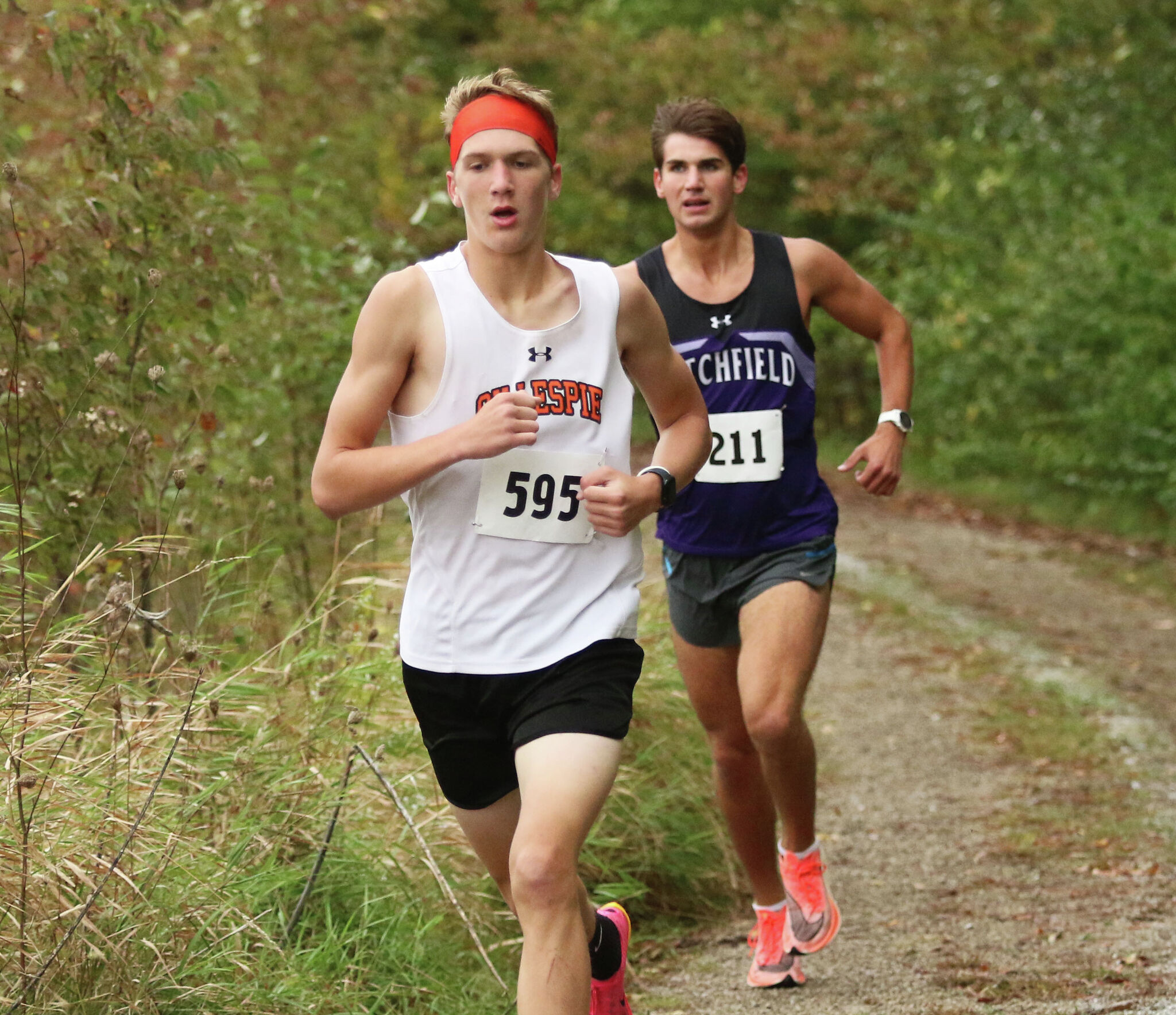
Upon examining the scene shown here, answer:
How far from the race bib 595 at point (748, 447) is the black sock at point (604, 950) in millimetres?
1396

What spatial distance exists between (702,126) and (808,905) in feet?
7.25

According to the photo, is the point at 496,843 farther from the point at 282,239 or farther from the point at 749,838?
the point at 282,239

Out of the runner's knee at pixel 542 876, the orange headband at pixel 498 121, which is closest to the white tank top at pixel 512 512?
the orange headband at pixel 498 121

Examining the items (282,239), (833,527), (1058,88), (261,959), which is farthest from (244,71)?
(1058,88)

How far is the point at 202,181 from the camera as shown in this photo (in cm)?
492

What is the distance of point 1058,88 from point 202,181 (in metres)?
11.9

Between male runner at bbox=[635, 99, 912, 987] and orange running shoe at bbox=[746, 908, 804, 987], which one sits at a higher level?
male runner at bbox=[635, 99, 912, 987]

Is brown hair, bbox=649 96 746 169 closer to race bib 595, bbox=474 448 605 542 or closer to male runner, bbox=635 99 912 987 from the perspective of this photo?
male runner, bbox=635 99 912 987

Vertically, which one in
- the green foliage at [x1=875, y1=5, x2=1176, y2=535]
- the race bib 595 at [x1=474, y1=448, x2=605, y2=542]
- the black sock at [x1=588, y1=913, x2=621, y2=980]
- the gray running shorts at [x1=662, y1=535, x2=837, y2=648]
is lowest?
the black sock at [x1=588, y1=913, x2=621, y2=980]

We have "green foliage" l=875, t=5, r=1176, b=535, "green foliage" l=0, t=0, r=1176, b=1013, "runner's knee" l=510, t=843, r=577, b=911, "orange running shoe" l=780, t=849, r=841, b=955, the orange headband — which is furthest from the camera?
"green foliage" l=875, t=5, r=1176, b=535

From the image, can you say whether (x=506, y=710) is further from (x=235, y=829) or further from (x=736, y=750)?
(x=736, y=750)

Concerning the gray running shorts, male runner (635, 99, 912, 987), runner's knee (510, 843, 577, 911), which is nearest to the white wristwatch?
male runner (635, 99, 912, 987)

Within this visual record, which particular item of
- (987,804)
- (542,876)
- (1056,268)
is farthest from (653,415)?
(1056,268)

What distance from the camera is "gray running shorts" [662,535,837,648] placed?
445cm
